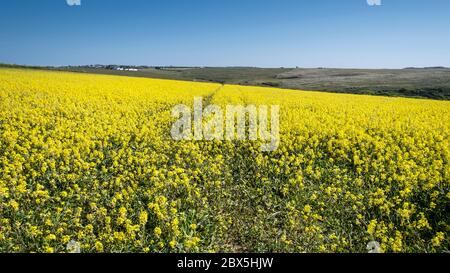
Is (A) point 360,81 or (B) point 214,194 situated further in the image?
(A) point 360,81

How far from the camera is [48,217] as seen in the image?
18.5ft

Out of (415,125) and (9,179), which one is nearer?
(9,179)

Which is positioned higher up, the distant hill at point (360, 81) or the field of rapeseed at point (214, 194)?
the distant hill at point (360, 81)

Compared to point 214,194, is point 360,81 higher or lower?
higher

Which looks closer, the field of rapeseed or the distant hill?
the field of rapeseed

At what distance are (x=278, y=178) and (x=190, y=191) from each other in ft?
7.90

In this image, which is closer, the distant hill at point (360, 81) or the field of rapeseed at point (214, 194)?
the field of rapeseed at point (214, 194)

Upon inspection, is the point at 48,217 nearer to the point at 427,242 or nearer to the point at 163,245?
the point at 163,245

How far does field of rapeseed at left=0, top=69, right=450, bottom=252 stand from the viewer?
5527mm

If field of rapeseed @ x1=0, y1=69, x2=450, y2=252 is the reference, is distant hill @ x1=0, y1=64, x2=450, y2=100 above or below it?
above

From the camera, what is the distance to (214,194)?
24.2ft

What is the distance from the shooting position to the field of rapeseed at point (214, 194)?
5.53m
